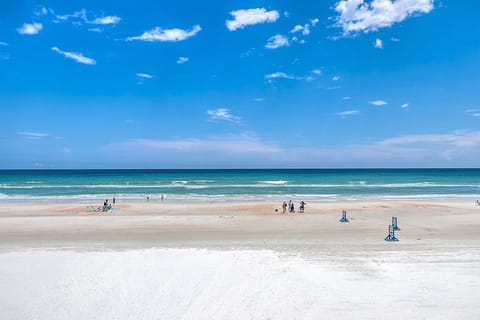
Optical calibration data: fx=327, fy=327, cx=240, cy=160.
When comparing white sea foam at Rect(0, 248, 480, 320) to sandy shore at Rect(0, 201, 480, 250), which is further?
sandy shore at Rect(0, 201, 480, 250)

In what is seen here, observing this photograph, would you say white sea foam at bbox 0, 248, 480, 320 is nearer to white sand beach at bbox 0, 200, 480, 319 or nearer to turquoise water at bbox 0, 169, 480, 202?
white sand beach at bbox 0, 200, 480, 319

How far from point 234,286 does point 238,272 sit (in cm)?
115

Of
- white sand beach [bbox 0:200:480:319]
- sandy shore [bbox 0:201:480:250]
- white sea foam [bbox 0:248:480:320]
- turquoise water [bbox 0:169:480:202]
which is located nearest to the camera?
white sea foam [bbox 0:248:480:320]

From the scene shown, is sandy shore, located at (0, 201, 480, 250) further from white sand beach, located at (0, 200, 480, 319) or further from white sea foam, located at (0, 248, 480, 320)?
white sea foam, located at (0, 248, 480, 320)

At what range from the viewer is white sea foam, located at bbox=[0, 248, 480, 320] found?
25.8ft

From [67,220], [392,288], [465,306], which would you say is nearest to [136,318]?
[392,288]

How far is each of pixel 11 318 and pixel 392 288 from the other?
9726 mm

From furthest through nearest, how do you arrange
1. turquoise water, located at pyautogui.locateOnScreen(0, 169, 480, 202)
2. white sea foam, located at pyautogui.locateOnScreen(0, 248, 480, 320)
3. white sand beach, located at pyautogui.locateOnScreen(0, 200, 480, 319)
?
1. turquoise water, located at pyautogui.locateOnScreen(0, 169, 480, 202)
2. white sand beach, located at pyautogui.locateOnScreen(0, 200, 480, 319)
3. white sea foam, located at pyautogui.locateOnScreen(0, 248, 480, 320)

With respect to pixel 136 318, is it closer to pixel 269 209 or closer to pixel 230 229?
pixel 230 229

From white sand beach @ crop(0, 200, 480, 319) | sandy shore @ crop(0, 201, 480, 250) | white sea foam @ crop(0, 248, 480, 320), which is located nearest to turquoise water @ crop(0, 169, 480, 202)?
sandy shore @ crop(0, 201, 480, 250)

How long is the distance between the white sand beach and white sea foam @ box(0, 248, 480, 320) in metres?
0.03

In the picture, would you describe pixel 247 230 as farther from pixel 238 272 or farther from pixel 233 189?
pixel 233 189

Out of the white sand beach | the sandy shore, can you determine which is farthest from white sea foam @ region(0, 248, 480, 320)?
the sandy shore

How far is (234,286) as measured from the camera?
9.34 metres
